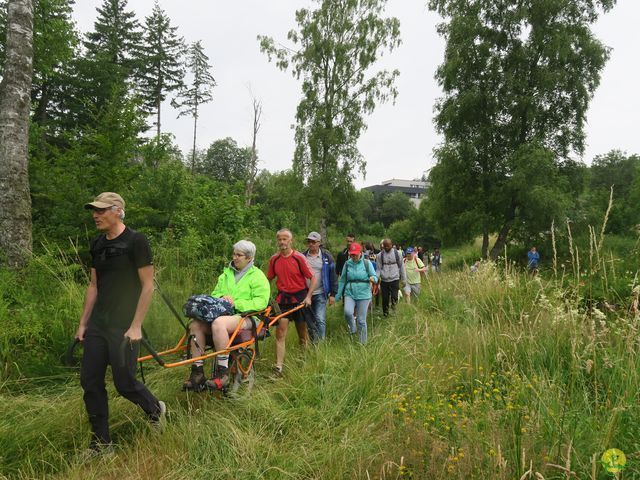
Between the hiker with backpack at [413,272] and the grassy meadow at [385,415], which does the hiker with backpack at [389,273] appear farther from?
the grassy meadow at [385,415]

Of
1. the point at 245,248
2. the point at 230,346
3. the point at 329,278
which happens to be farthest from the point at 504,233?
the point at 230,346

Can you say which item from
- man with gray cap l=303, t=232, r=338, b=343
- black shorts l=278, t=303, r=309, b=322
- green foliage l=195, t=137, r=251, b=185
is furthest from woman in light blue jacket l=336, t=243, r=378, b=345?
green foliage l=195, t=137, r=251, b=185

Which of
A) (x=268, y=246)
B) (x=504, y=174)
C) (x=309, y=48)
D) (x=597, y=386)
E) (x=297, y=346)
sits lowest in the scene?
(x=297, y=346)

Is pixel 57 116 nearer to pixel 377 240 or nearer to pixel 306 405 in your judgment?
pixel 306 405

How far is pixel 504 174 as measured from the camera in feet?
58.3

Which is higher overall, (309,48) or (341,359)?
(309,48)

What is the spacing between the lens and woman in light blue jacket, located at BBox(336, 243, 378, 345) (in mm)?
6067

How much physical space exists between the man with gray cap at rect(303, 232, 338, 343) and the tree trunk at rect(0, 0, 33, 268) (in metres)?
3.77

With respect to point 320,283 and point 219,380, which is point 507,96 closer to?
point 320,283

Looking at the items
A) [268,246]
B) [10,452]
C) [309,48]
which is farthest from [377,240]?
[10,452]

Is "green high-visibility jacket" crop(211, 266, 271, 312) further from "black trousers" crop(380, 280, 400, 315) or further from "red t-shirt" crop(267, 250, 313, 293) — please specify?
"black trousers" crop(380, 280, 400, 315)

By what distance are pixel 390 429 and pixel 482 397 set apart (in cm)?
102

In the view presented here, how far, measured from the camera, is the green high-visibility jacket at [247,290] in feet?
13.3

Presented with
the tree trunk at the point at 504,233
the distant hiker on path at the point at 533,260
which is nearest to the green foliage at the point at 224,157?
the tree trunk at the point at 504,233
